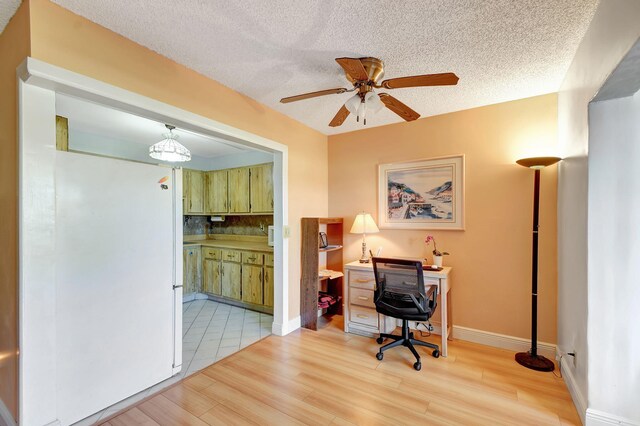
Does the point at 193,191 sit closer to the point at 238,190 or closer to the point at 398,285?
the point at 238,190

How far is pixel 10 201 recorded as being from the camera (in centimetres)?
160

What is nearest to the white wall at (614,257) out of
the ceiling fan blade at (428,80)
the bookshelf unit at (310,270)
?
the ceiling fan blade at (428,80)

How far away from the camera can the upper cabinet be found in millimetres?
4375

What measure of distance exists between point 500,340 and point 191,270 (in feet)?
13.9

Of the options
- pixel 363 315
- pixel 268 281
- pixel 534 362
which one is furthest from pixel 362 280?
pixel 534 362

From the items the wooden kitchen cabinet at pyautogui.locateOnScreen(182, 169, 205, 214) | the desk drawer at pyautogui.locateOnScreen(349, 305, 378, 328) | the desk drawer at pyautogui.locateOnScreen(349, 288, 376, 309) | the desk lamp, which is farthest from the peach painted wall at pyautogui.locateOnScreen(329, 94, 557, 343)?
the wooden kitchen cabinet at pyautogui.locateOnScreen(182, 169, 205, 214)

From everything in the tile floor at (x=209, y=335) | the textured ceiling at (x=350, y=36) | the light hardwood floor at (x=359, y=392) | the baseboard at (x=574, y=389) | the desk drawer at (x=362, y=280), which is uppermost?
the textured ceiling at (x=350, y=36)

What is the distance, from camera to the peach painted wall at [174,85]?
5.05 feet

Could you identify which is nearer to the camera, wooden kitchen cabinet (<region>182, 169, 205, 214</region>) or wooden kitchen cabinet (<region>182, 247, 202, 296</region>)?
wooden kitchen cabinet (<region>182, 247, 202, 296</region>)

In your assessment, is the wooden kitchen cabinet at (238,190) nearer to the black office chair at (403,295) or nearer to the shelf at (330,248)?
the shelf at (330,248)

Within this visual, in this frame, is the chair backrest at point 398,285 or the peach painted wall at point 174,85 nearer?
the peach painted wall at point 174,85

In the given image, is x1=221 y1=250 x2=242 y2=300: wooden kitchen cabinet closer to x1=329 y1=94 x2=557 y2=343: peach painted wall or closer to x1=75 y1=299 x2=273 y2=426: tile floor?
x1=75 y1=299 x2=273 y2=426: tile floor

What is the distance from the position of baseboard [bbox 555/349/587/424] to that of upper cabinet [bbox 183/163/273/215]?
363cm

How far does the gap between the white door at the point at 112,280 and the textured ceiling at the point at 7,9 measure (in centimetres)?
81
